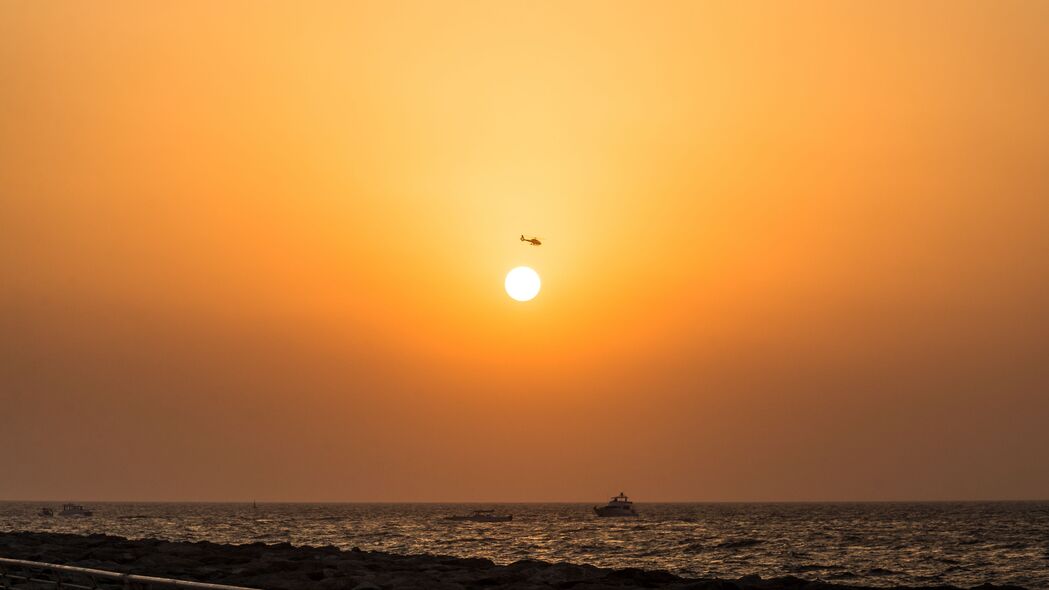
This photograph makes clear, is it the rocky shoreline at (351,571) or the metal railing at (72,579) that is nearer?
the metal railing at (72,579)

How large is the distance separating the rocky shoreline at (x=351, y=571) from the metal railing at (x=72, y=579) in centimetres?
382

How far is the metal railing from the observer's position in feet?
75.8

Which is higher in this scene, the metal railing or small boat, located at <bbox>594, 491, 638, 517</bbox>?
small boat, located at <bbox>594, 491, 638, 517</bbox>

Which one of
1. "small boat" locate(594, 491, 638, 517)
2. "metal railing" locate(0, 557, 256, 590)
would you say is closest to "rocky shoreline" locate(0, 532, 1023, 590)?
"metal railing" locate(0, 557, 256, 590)

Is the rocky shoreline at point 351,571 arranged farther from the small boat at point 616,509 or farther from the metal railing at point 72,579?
the small boat at point 616,509

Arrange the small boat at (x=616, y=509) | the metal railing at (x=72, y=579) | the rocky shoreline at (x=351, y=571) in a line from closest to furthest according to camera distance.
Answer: the metal railing at (x=72, y=579) < the rocky shoreline at (x=351, y=571) < the small boat at (x=616, y=509)

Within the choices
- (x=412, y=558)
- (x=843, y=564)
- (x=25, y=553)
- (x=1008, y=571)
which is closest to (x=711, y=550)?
(x=843, y=564)

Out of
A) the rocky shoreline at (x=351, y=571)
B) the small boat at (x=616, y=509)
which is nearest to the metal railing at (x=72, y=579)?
the rocky shoreline at (x=351, y=571)

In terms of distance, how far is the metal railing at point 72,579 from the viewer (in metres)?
23.1

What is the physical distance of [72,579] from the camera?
3069cm

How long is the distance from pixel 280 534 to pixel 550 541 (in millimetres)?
33492

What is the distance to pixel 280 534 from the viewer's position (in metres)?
121

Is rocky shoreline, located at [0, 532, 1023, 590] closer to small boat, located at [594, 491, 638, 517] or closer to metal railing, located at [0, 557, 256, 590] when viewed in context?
metal railing, located at [0, 557, 256, 590]

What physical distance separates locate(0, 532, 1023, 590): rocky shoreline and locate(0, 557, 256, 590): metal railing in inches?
150
